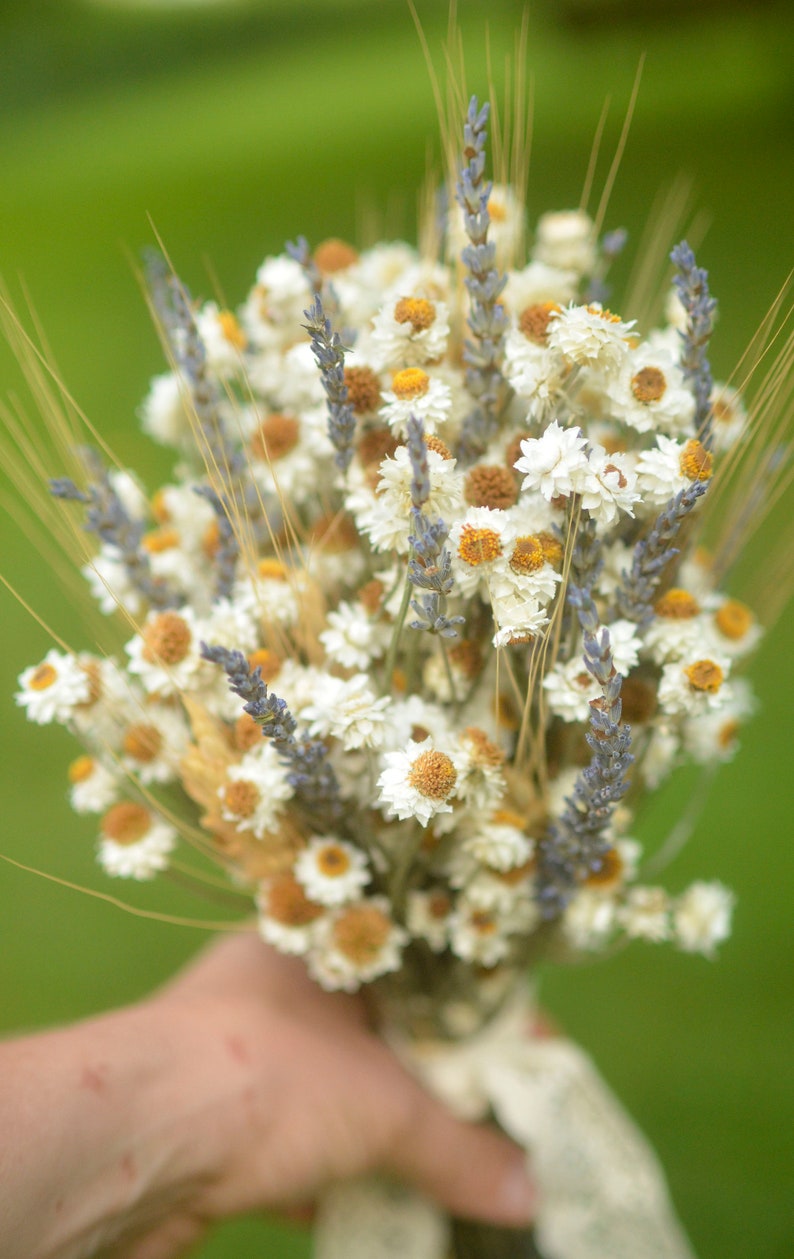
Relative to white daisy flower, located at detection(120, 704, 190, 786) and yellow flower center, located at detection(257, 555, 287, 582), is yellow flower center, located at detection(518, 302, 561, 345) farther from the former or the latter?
white daisy flower, located at detection(120, 704, 190, 786)

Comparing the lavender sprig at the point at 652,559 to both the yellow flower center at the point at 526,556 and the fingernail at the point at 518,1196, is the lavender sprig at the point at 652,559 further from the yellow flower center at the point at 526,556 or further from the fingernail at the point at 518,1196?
the fingernail at the point at 518,1196

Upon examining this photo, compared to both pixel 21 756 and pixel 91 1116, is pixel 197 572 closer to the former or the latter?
pixel 91 1116

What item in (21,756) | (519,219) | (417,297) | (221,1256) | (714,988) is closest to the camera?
(417,297)

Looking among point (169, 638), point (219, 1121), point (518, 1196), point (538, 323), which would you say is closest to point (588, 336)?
point (538, 323)

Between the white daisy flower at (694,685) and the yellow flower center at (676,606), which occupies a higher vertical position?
the yellow flower center at (676,606)

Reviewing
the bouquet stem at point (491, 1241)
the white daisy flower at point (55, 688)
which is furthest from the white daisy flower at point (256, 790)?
the bouquet stem at point (491, 1241)

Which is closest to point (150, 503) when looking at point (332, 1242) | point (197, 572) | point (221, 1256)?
point (197, 572)

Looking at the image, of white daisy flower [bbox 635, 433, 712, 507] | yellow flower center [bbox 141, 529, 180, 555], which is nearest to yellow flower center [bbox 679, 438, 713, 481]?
white daisy flower [bbox 635, 433, 712, 507]
